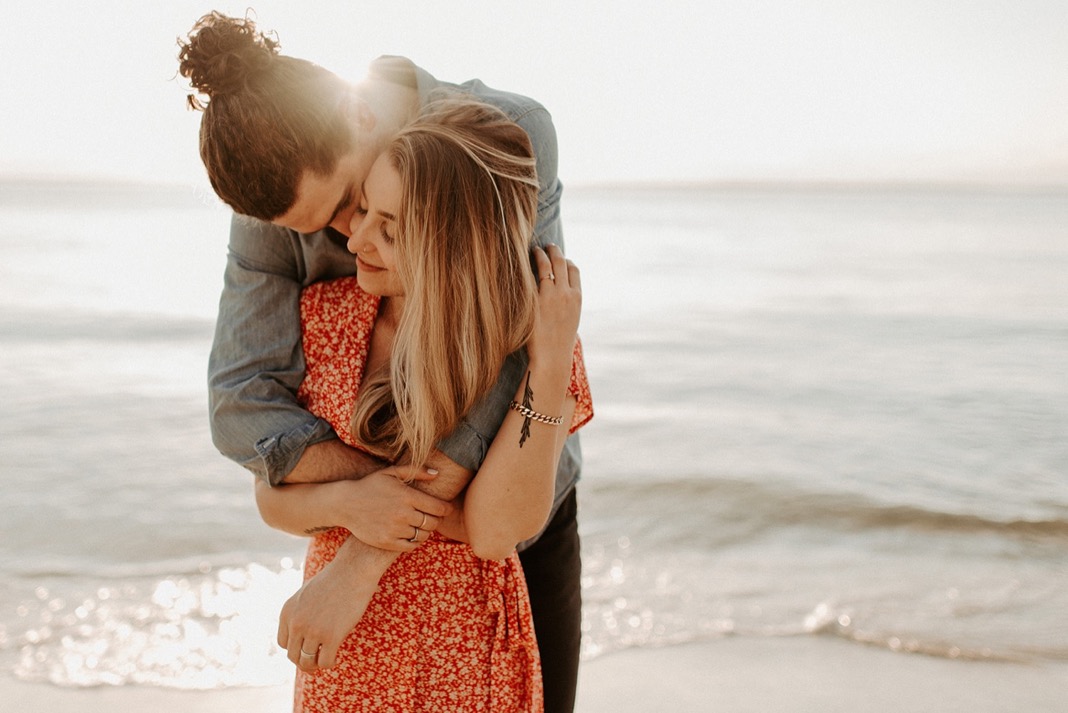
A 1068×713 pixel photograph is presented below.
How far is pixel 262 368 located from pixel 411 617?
1.71 feet

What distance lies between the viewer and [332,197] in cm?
183

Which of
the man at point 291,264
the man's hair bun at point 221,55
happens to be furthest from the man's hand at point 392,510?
the man's hair bun at point 221,55

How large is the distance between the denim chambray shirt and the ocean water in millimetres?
2170

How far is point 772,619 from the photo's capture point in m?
4.19

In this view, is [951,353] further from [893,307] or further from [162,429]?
[162,429]

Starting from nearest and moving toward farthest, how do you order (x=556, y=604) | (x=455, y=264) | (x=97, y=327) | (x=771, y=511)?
(x=455, y=264)
(x=556, y=604)
(x=771, y=511)
(x=97, y=327)

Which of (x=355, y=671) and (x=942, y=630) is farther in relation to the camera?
(x=942, y=630)

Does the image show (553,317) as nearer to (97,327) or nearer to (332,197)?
(332,197)

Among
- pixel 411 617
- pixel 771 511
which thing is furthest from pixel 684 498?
pixel 411 617

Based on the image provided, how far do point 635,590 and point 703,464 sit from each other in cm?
195

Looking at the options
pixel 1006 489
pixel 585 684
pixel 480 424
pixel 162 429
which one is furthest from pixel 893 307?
pixel 480 424

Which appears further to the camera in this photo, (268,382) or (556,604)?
(556,604)

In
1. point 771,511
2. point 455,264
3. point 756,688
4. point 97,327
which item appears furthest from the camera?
point 97,327

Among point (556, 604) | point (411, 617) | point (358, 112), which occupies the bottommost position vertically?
point (556, 604)
